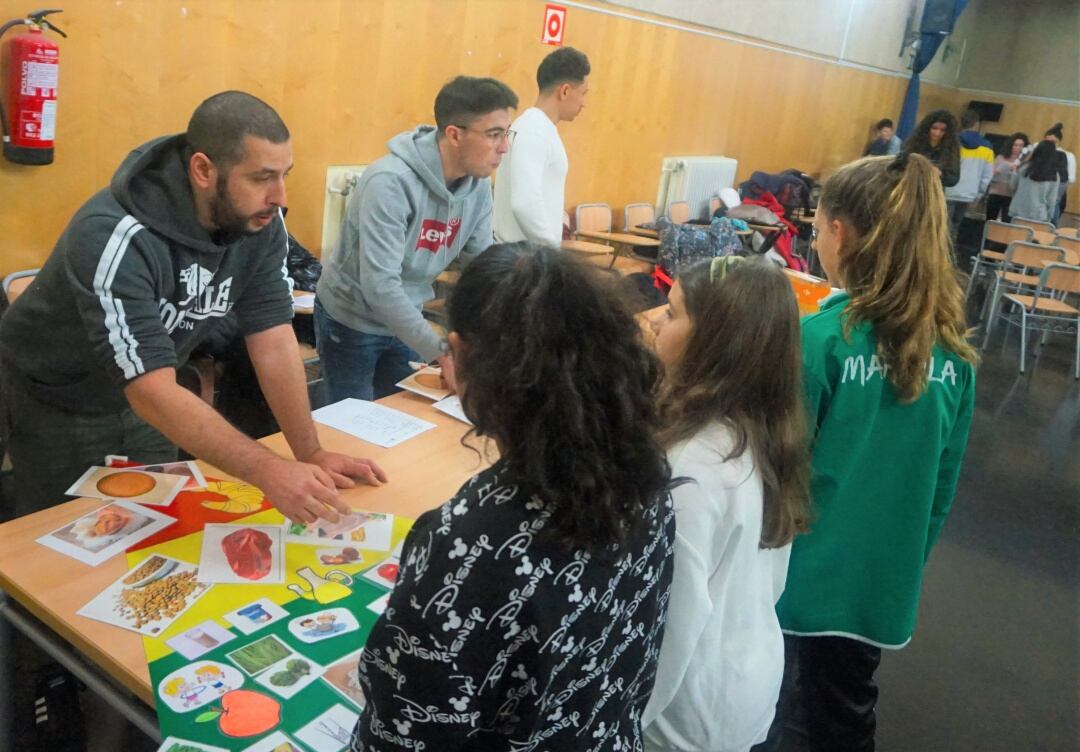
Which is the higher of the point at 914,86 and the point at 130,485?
the point at 914,86

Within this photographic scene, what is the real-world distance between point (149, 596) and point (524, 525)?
86 centimetres

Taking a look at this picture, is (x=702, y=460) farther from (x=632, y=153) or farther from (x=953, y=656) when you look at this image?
(x=632, y=153)

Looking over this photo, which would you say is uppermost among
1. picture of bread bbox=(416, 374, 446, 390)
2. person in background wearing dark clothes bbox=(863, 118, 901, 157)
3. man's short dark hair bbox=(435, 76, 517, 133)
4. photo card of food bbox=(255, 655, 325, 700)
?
person in background wearing dark clothes bbox=(863, 118, 901, 157)

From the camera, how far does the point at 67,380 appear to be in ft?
6.24

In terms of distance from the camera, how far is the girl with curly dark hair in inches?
34.7

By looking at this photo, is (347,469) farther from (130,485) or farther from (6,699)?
(6,699)

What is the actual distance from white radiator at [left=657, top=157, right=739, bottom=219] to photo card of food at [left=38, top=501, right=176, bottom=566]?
6.07 m

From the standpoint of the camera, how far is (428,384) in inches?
98.5

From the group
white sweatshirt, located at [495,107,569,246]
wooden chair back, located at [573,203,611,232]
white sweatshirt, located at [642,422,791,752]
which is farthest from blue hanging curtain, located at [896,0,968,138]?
white sweatshirt, located at [642,422,791,752]

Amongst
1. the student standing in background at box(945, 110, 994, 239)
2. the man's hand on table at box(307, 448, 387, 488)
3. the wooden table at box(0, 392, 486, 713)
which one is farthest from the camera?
the student standing in background at box(945, 110, 994, 239)

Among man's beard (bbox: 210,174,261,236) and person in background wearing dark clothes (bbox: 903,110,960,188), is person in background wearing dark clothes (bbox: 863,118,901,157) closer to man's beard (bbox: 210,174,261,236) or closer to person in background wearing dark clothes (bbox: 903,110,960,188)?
person in background wearing dark clothes (bbox: 903,110,960,188)

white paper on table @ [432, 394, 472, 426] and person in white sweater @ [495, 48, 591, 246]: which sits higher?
person in white sweater @ [495, 48, 591, 246]

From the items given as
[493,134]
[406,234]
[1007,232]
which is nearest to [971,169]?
[1007,232]

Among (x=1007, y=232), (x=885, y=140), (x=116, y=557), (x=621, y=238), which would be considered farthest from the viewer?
(x=885, y=140)
